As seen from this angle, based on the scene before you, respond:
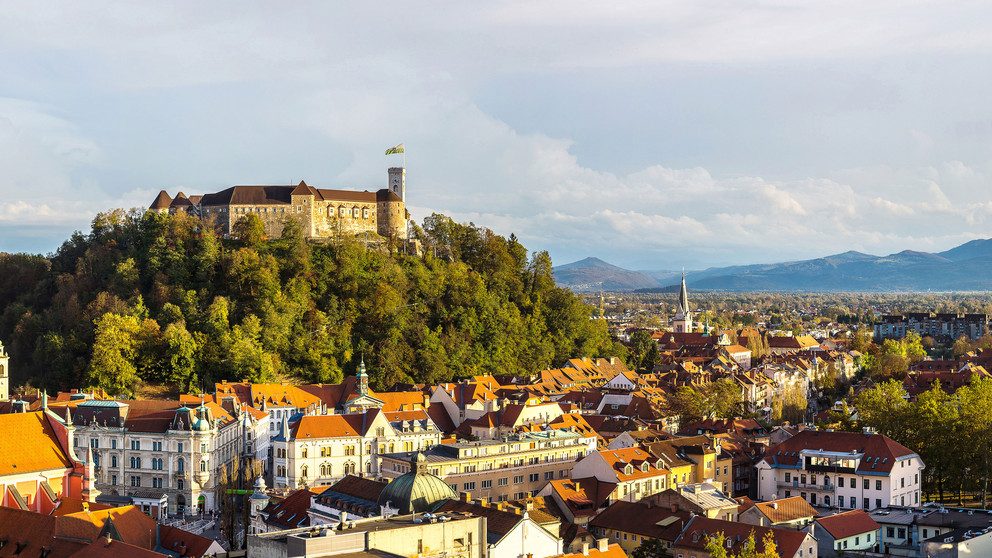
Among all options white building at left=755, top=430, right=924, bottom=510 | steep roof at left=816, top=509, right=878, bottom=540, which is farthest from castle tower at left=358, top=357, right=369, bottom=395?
steep roof at left=816, top=509, right=878, bottom=540

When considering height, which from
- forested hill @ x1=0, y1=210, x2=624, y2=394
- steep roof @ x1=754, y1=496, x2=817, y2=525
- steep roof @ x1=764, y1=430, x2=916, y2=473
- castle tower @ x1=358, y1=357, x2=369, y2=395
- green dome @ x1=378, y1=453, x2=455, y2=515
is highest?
forested hill @ x1=0, y1=210, x2=624, y2=394

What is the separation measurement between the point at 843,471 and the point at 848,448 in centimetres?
190

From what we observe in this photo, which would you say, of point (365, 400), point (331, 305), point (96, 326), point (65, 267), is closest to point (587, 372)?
point (331, 305)

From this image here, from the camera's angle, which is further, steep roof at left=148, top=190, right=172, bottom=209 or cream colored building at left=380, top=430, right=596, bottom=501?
steep roof at left=148, top=190, right=172, bottom=209

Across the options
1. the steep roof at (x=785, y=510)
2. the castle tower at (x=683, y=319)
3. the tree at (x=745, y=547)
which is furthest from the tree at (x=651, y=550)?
the castle tower at (x=683, y=319)

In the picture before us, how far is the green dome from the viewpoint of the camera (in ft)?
133

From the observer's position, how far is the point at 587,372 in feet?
337

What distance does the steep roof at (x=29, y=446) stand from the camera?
148 ft

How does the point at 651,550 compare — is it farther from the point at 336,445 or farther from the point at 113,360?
the point at 113,360

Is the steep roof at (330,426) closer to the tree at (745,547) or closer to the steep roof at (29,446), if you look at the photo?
the steep roof at (29,446)

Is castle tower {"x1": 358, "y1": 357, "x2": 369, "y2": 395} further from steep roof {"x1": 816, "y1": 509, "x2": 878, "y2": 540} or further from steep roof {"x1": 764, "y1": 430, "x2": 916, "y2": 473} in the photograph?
steep roof {"x1": 816, "y1": 509, "x2": 878, "y2": 540}

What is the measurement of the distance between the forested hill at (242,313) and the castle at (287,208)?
291 centimetres

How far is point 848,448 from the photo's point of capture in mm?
59375

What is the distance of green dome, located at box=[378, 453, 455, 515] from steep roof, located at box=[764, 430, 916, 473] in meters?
26.0
